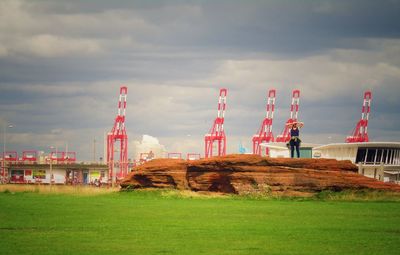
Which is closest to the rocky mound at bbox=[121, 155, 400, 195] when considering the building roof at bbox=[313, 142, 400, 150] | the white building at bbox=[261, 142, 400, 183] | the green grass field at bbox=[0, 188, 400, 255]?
the green grass field at bbox=[0, 188, 400, 255]

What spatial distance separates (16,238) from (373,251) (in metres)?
12.1

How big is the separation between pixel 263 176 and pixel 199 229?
27492 millimetres

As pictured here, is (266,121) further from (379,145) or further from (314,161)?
(314,161)

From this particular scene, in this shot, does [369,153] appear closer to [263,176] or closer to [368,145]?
[368,145]

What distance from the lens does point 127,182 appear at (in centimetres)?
6588

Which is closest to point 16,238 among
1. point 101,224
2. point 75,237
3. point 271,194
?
point 75,237

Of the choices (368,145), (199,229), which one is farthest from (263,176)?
(368,145)

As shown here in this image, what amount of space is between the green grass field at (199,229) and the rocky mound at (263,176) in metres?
9.73

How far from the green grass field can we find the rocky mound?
9732mm

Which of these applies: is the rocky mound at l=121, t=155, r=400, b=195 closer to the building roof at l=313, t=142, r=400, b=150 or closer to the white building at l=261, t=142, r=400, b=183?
the white building at l=261, t=142, r=400, b=183

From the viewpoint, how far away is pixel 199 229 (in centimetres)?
3012

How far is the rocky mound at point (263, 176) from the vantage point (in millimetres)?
55969

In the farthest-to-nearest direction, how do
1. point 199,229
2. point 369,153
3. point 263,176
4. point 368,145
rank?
point 369,153 < point 368,145 < point 263,176 < point 199,229

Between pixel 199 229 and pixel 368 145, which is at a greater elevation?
pixel 368 145
